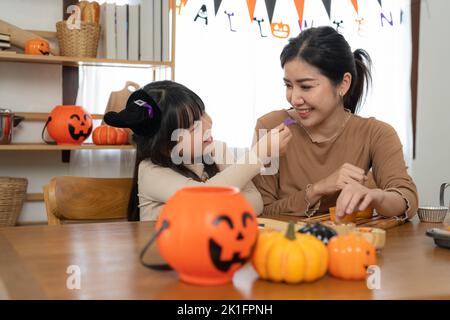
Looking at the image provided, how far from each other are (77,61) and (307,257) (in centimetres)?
233

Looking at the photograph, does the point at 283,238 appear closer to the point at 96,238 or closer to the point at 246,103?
the point at 96,238

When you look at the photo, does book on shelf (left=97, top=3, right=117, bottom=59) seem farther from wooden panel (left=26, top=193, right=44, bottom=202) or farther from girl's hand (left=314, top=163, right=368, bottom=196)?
girl's hand (left=314, top=163, right=368, bottom=196)

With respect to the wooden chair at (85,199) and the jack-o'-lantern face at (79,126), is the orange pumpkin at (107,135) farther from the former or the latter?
the wooden chair at (85,199)

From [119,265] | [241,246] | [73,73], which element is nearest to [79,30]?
[73,73]

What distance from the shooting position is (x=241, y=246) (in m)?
0.73

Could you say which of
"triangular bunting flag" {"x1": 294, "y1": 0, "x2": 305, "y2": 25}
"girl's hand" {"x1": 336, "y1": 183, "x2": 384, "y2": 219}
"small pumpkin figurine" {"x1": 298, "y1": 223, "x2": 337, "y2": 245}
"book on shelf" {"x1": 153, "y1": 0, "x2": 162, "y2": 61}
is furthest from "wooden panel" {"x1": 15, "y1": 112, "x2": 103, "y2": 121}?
"small pumpkin figurine" {"x1": 298, "y1": 223, "x2": 337, "y2": 245}

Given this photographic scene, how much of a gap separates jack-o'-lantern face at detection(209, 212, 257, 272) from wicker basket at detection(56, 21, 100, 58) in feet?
7.50

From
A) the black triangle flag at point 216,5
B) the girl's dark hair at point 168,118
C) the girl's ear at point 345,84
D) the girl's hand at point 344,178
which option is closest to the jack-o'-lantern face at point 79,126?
the black triangle flag at point 216,5

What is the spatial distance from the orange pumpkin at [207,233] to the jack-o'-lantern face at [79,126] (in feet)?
6.90

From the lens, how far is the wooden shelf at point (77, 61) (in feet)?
8.90

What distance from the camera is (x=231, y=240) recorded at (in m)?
0.72

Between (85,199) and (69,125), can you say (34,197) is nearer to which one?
(69,125)

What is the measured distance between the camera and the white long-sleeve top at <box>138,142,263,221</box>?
1374 millimetres
